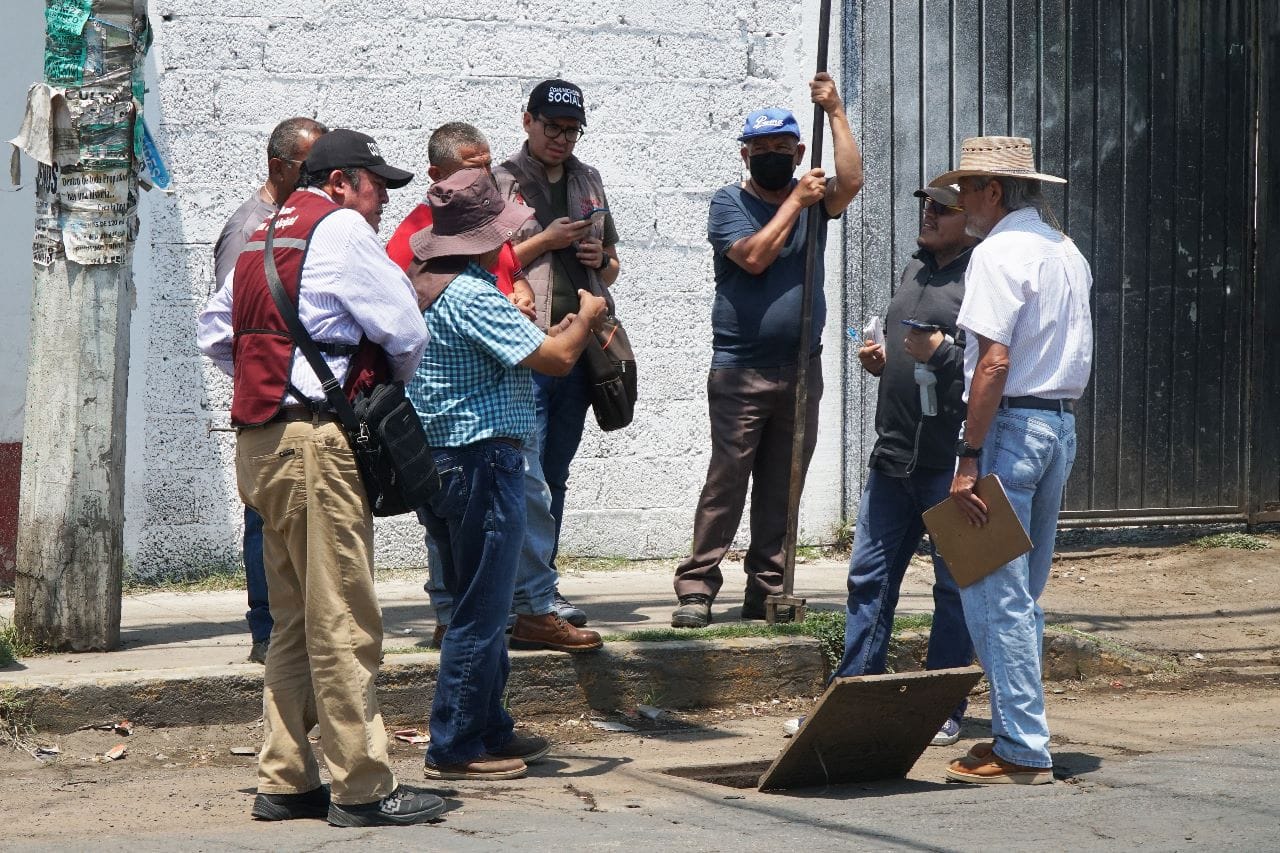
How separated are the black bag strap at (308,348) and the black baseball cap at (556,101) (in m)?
2.01

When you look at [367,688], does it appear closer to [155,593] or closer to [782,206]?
[782,206]

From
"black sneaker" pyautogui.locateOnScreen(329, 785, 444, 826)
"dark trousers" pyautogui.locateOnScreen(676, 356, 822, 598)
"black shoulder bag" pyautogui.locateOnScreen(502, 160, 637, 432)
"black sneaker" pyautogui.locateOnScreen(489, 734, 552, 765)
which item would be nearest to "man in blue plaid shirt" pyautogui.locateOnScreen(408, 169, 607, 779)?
"black sneaker" pyautogui.locateOnScreen(489, 734, 552, 765)

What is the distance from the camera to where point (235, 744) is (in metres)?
5.47

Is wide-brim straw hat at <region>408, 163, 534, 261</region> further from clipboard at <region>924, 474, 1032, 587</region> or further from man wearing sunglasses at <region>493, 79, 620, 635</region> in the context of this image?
clipboard at <region>924, 474, 1032, 587</region>

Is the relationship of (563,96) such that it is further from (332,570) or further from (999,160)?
(332,570)

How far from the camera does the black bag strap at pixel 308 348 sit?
4289 millimetres

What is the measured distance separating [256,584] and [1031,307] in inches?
115

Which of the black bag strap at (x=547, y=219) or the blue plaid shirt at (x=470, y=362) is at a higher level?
the black bag strap at (x=547, y=219)

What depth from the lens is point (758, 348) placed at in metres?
6.46

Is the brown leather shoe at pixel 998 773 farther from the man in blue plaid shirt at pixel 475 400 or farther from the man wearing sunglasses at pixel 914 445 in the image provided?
the man in blue plaid shirt at pixel 475 400

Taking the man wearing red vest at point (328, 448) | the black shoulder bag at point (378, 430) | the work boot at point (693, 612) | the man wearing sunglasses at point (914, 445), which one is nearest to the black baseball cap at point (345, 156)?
the man wearing red vest at point (328, 448)

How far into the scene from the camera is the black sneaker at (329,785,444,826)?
440cm

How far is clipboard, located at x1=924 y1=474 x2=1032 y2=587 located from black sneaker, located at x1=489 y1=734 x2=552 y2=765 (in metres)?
1.51

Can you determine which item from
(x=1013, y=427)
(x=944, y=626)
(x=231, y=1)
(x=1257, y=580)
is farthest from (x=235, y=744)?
(x=1257, y=580)
